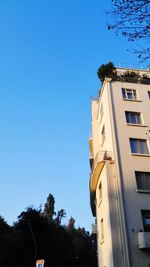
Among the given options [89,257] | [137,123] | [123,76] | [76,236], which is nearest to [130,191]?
[137,123]

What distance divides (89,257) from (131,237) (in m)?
47.3

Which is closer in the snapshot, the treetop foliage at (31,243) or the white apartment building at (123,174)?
the white apartment building at (123,174)

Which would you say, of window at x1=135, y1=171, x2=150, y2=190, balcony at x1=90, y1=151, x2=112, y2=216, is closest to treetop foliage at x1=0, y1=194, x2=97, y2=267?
balcony at x1=90, y1=151, x2=112, y2=216

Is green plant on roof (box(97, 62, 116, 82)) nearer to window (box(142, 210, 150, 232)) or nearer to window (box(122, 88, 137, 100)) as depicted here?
window (box(122, 88, 137, 100))

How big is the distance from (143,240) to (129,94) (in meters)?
13.0

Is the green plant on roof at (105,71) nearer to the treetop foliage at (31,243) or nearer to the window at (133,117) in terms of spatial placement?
the window at (133,117)

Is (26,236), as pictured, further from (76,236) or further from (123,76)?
(76,236)

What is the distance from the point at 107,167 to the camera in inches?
755

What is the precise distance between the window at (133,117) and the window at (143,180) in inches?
193

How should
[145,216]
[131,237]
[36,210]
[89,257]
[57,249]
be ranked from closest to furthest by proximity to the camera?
[131,237], [145,216], [57,249], [36,210], [89,257]

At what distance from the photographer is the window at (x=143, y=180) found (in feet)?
60.3

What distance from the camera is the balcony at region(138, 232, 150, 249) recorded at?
15.4 m

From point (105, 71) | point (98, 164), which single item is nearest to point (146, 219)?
point (98, 164)

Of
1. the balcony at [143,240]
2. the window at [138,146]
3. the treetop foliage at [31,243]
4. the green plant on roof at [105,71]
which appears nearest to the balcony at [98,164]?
the window at [138,146]
